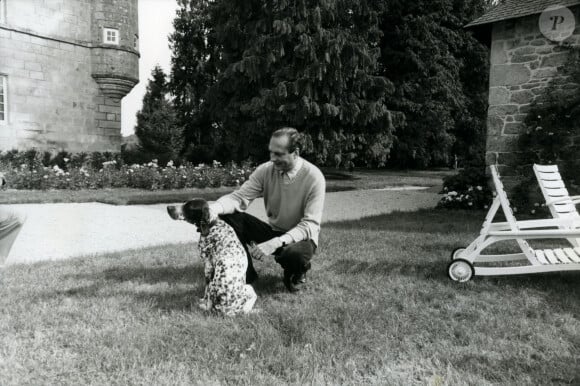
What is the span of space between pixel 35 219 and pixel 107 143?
13618 mm

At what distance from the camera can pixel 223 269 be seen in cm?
354

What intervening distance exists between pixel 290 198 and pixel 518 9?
343 inches

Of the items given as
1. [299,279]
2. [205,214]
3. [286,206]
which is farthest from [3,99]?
[205,214]

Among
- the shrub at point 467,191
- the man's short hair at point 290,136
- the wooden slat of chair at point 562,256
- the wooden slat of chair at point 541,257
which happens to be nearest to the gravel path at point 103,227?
the shrub at point 467,191

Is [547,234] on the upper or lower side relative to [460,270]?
upper

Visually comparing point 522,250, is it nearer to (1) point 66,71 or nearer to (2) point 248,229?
(2) point 248,229

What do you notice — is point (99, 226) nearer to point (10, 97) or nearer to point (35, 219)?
point (35, 219)

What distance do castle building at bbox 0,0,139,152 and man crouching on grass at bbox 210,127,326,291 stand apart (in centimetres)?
1690

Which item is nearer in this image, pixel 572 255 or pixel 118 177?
pixel 572 255

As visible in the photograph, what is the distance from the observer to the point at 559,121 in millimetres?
9547

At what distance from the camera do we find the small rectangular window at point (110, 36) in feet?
65.6

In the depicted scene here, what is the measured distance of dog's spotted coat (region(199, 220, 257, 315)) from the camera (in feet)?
11.7

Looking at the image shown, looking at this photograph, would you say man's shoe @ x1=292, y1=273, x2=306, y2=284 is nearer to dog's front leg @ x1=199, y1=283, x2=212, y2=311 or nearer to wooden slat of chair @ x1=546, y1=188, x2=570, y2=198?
dog's front leg @ x1=199, y1=283, x2=212, y2=311

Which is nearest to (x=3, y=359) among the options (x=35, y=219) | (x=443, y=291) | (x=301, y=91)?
(x=443, y=291)
